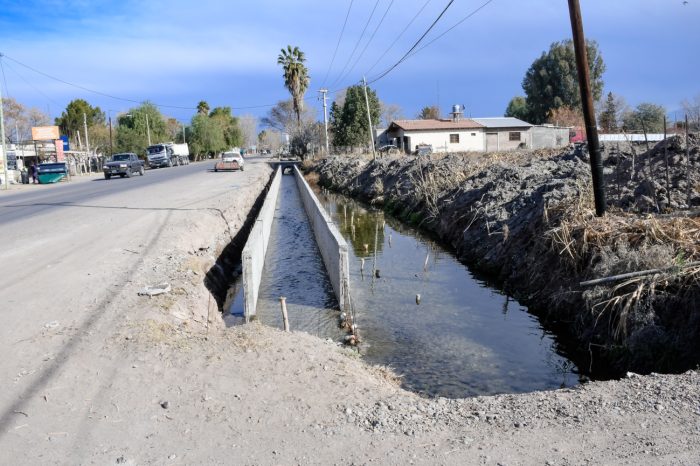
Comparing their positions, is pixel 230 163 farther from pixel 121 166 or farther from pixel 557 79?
pixel 557 79

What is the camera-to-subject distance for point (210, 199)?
73.9ft

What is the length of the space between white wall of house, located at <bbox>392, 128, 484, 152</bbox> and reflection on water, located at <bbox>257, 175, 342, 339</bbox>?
39584 mm

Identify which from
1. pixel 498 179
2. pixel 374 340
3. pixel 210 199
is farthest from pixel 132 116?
pixel 374 340

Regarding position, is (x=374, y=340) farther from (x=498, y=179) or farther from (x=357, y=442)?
(x=498, y=179)

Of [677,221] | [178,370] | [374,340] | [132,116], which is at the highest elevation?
[132,116]

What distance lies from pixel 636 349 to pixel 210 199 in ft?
59.0

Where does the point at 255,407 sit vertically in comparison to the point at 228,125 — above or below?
below

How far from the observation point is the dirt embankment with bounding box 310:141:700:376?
23.4 ft

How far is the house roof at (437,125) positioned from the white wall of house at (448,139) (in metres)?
0.40

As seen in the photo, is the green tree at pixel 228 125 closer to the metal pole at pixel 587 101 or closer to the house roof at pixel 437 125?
the house roof at pixel 437 125

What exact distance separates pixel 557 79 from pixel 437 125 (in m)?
23.0

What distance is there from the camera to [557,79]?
7281 cm

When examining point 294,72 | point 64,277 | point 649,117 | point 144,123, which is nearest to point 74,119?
point 144,123

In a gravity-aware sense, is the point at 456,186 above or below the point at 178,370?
above
